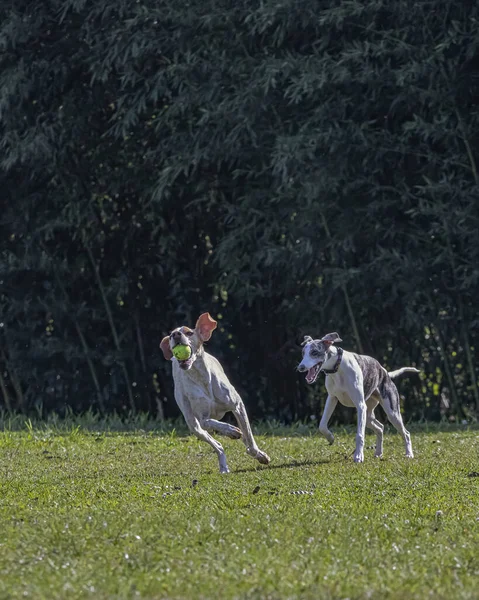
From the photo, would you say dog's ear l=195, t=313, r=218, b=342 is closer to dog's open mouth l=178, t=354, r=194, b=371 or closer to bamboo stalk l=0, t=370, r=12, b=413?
dog's open mouth l=178, t=354, r=194, b=371

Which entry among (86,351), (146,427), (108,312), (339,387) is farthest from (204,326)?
(86,351)

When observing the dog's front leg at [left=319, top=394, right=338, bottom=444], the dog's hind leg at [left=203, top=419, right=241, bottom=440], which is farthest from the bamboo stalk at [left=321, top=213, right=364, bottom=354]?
the dog's hind leg at [left=203, top=419, right=241, bottom=440]

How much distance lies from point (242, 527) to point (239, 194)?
9.08m

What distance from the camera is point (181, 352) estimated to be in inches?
315

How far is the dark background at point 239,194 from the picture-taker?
1295 cm

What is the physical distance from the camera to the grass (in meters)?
4.66

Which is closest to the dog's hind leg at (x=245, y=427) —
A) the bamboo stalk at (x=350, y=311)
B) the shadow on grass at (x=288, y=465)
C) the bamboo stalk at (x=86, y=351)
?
the shadow on grass at (x=288, y=465)

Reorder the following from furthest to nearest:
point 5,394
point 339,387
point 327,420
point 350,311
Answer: point 5,394, point 350,311, point 327,420, point 339,387

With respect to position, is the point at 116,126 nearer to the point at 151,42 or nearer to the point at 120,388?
the point at 151,42

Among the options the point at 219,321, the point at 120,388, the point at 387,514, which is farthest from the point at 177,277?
the point at 387,514

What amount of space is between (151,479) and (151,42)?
6.89 m

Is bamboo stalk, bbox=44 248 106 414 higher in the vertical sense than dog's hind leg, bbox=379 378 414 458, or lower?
higher

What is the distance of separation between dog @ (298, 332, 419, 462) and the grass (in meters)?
0.29

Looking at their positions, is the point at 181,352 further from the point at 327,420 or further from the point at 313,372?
the point at 327,420
